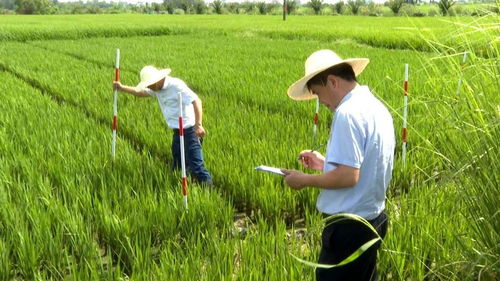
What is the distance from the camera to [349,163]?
1.76 m

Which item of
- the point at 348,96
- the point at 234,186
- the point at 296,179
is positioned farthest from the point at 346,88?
the point at 234,186

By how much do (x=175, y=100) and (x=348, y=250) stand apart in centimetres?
224

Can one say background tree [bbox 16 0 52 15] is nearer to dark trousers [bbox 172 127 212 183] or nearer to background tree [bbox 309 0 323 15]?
background tree [bbox 309 0 323 15]

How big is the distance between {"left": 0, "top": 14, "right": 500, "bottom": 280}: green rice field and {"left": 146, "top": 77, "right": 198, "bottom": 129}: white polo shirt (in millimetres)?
441

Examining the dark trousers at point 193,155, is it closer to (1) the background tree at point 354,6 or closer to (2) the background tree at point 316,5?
(2) the background tree at point 316,5

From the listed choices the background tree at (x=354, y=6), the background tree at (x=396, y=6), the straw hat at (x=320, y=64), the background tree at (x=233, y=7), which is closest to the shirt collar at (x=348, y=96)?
the straw hat at (x=320, y=64)

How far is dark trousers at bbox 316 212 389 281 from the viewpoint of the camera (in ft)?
6.23

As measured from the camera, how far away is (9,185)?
140 inches

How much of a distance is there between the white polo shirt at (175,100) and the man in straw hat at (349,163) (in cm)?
179

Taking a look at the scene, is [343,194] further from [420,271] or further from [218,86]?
[218,86]

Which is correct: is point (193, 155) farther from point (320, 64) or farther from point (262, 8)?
point (262, 8)

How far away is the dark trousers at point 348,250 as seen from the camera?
1.90m

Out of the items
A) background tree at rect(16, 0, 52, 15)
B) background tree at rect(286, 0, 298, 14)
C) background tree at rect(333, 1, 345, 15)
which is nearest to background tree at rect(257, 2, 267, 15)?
background tree at rect(286, 0, 298, 14)

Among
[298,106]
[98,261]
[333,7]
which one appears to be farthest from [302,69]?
[333,7]
